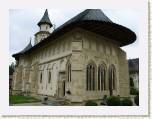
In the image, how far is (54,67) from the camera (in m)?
7.19

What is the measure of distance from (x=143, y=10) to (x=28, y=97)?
3133 mm

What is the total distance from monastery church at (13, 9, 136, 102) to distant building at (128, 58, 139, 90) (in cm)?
19

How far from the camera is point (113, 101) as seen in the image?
591 cm

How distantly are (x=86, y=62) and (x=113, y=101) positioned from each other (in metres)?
1.15

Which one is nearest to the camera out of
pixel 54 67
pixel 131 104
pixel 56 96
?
pixel 131 104

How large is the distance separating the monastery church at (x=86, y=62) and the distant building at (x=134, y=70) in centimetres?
19

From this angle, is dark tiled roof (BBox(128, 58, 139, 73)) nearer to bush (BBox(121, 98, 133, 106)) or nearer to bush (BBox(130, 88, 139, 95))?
bush (BBox(130, 88, 139, 95))

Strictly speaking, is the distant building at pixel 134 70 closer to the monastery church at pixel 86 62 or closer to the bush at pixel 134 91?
the bush at pixel 134 91

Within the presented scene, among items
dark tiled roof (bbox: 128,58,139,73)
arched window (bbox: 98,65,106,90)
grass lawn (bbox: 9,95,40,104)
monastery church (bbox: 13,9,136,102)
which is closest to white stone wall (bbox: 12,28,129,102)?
monastery church (bbox: 13,9,136,102)

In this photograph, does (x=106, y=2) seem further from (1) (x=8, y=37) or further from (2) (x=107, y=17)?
(1) (x=8, y=37)

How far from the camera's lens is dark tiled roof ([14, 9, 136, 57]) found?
6102mm

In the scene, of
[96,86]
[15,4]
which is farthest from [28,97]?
[15,4]

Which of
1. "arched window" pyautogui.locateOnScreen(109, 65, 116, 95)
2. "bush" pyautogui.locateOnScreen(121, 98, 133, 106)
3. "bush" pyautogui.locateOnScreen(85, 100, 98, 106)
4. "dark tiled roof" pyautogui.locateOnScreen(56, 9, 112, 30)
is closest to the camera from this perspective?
"bush" pyautogui.locateOnScreen(121, 98, 133, 106)

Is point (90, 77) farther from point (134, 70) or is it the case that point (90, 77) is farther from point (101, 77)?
point (134, 70)
